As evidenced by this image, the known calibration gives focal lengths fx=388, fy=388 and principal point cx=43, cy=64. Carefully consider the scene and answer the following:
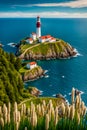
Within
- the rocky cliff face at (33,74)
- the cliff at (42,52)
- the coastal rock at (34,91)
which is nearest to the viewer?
the coastal rock at (34,91)

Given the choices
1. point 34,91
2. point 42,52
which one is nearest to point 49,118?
point 34,91

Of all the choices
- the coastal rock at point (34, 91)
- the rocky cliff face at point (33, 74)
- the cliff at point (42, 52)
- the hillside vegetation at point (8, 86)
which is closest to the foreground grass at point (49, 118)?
the hillside vegetation at point (8, 86)

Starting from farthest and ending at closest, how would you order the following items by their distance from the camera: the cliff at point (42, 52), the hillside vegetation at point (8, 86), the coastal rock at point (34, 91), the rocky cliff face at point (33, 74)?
the cliff at point (42, 52), the rocky cliff face at point (33, 74), the coastal rock at point (34, 91), the hillside vegetation at point (8, 86)

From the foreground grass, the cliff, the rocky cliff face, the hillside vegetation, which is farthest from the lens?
the cliff

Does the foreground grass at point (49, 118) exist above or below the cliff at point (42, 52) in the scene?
above

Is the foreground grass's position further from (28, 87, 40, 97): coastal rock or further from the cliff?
the cliff

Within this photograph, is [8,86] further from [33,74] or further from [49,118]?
[33,74]

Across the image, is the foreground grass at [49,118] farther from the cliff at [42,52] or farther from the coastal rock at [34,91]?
the cliff at [42,52]

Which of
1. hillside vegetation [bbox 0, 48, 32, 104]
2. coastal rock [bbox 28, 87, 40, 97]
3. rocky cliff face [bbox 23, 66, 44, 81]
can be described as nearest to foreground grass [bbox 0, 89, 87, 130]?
hillside vegetation [bbox 0, 48, 32, 104]

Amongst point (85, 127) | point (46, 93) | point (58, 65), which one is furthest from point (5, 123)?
point (58, 65)
